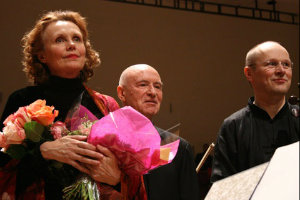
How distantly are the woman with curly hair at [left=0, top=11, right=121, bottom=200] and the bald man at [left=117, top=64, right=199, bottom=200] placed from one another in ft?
1.15

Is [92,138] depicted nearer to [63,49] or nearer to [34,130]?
[34,130]

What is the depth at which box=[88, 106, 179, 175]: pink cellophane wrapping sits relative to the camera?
1.01 meters

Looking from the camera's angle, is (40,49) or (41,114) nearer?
(41,114)

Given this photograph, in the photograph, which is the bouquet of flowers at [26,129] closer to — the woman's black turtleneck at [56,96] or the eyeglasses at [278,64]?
the woman's black turtleneck at [56,96]

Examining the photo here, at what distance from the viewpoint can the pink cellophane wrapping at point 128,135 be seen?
1.01m

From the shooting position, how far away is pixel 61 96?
1386mm

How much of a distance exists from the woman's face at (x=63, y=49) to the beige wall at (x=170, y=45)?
1.96m

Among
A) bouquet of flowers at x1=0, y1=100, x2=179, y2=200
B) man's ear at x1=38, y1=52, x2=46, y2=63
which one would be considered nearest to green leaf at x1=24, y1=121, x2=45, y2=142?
bouquet of flowers at x1=0, y1=100, x2=179, y2=200

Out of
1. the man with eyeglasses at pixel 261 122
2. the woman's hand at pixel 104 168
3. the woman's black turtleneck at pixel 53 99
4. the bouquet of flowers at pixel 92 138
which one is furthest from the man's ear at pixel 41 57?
the man with eyeglasses at pixel 261 122

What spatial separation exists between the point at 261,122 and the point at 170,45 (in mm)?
3004

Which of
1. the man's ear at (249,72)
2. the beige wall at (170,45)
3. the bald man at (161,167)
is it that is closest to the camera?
the bald man at (161,167)

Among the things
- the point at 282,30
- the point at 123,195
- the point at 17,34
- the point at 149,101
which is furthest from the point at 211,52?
the point at 123,195

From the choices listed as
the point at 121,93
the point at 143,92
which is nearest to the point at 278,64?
the point at 143,92

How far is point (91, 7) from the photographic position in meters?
4.12
